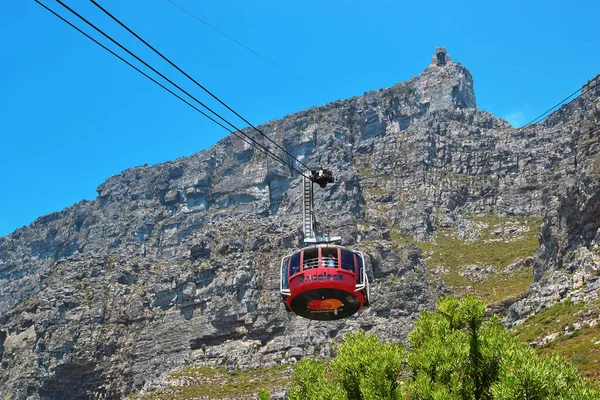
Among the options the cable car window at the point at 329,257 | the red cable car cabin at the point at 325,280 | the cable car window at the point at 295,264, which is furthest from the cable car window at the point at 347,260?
the cable car window at the point at 295,264

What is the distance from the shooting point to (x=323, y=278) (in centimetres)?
2975

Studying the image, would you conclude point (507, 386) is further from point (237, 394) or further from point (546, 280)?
point (237, 394)

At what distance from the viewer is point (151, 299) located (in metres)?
166

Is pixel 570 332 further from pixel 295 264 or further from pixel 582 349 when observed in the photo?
pixel 295 264

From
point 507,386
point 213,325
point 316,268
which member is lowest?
point 507,386

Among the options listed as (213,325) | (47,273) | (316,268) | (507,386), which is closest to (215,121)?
(316,268)

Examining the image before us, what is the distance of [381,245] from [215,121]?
135m

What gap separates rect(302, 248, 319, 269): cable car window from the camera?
30.3 m

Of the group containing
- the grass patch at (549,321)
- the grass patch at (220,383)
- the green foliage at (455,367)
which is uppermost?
the grass patch at (220,383)

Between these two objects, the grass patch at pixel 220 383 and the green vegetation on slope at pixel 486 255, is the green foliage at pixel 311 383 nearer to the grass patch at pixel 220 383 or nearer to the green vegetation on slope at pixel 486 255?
the grass patch at pixel 220 383

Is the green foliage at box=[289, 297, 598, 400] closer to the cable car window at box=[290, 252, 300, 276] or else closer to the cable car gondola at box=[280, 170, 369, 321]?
the cable car gondola at box=[280, 170, 369, 321]

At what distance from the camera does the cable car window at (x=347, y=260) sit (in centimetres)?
3037

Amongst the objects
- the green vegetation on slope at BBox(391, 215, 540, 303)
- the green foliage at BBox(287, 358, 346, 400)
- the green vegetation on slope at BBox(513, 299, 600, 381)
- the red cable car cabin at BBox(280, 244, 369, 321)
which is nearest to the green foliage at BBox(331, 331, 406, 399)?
the green foliage at BBox(287, 358, 346, 400)

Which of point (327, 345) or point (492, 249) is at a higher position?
point (492, 249)
